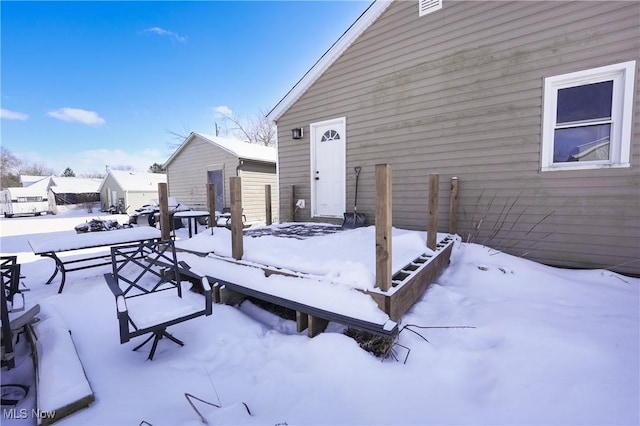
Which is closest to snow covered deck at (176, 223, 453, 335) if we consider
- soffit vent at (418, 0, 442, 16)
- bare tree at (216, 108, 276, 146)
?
soffit vent at (418, 0, 442, 16)

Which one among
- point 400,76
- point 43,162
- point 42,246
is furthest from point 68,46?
point 43,162

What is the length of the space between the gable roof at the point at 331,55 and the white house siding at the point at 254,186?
4.34m

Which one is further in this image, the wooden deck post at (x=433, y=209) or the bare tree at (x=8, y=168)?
the bare tree at (x=8, y=168)

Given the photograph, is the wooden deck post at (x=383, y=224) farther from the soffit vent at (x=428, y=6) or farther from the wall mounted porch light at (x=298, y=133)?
the wall mounted porch light at (x=298, y=133)

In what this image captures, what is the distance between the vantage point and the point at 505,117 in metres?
3.91

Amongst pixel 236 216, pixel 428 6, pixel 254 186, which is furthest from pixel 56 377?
pixel 254 186

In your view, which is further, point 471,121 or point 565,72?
point 471,121

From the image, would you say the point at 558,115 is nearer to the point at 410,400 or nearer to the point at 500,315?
the point at 500,315

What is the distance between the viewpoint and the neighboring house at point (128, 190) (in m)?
20.0

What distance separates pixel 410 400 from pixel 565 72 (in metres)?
4.35

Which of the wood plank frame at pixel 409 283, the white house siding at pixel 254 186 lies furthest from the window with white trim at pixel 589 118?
the white house siding at pixel 254 186

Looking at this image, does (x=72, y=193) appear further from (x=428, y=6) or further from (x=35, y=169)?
(x=428, y=6)

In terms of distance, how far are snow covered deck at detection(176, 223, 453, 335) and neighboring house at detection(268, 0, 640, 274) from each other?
122 cm

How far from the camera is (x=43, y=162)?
4731cm
